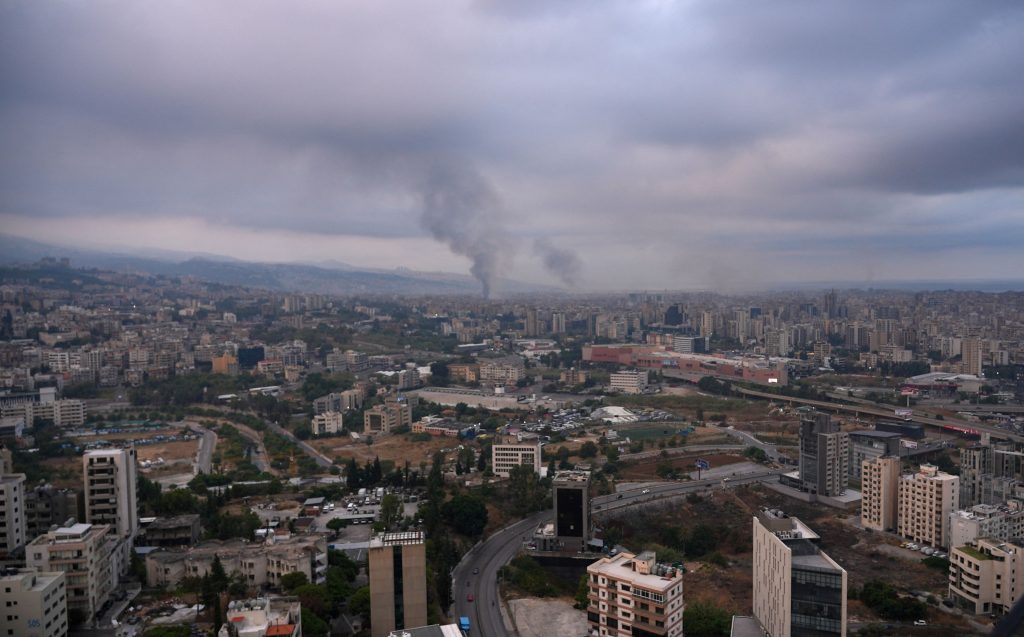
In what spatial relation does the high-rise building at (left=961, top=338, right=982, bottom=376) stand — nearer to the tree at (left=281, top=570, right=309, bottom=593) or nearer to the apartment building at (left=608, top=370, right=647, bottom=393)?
the apartment building at (left=608, top=370, right=647, bottom=393)

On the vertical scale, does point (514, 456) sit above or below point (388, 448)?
above

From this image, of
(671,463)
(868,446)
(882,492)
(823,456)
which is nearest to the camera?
(882,492)

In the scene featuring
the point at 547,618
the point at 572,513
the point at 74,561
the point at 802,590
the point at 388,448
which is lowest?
the point at 388,448

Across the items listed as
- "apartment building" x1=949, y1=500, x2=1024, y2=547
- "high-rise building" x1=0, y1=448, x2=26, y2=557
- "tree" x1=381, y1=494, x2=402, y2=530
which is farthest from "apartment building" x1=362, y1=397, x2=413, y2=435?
"apartment building" x1=949, y1=500, x2=1024, y2=547

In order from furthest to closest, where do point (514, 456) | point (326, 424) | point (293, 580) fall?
point (326, 424)
point (514, 456)
point (293, 580)

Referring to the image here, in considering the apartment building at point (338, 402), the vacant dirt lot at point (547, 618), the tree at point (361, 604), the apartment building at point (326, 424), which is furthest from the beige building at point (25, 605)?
the apartment building at point (338, 402)

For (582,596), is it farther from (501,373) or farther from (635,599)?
(501,373)

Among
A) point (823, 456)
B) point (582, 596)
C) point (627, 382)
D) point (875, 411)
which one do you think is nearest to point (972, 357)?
point (875, 411)
